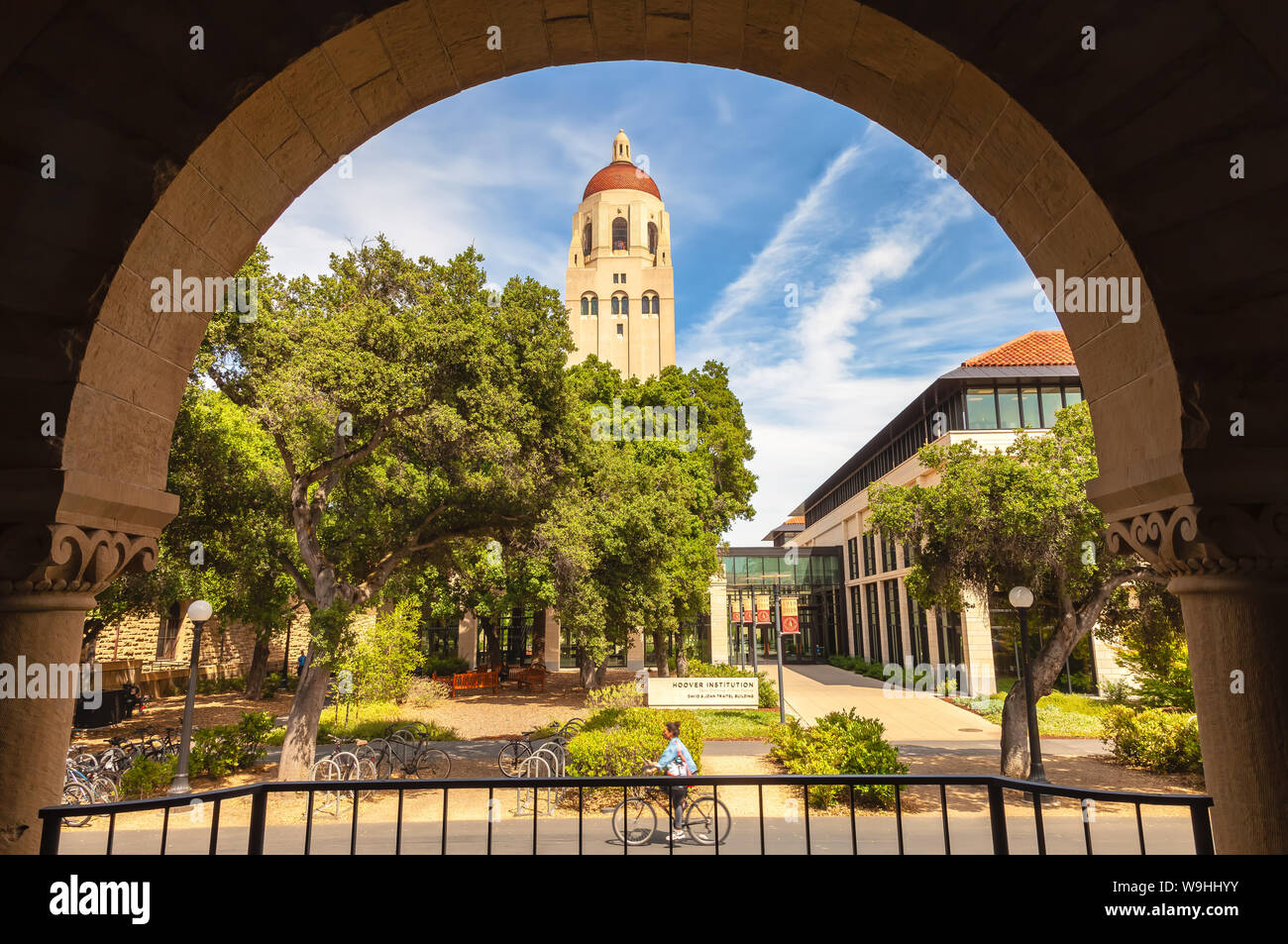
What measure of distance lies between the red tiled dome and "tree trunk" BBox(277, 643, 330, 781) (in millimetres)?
56954

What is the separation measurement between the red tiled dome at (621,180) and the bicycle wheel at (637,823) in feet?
195

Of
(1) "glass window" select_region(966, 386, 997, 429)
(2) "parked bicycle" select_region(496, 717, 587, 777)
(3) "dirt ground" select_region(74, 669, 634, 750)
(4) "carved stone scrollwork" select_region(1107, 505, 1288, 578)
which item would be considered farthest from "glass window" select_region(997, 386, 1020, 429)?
(4) "carved stone scrollwork" select_region(1107, 505, 1288, 578)

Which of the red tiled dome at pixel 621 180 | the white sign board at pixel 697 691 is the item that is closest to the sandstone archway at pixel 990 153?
the white sign board at pixel 697 691

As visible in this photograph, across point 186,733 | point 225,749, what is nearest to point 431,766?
point 225,749

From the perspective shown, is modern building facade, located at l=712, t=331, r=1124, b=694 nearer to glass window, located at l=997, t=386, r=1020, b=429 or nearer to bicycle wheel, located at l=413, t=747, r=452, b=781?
glass window, located at l=997, t=386, r=1020, b=429

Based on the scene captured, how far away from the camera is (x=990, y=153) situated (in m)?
3.77

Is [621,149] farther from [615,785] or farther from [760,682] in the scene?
[615,785]

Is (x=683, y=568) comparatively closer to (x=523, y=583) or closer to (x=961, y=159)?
(x=523, y=583)

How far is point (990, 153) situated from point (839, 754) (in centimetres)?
1104

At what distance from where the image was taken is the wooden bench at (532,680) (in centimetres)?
3034

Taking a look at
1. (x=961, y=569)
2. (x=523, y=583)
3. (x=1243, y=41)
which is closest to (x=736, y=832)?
(x=961, y=569)

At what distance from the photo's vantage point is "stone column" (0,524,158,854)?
309cm

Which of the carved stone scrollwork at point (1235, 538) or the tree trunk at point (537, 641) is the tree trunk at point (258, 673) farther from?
the carved stone scrollwork at point (1235, 538)

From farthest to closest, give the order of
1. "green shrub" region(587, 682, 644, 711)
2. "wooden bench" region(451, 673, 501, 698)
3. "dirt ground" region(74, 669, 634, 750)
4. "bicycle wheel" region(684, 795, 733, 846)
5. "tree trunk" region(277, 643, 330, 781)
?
"wooden bench" region(451, 673, 501, 698), "dirt ground" region(74, 669, 634, 750), "green shrub" region(587, 682, 644, 711), "tree trunk" region(277, 643, 330, 781), "bicycle wheel" region(684, 795, 733, 846)
